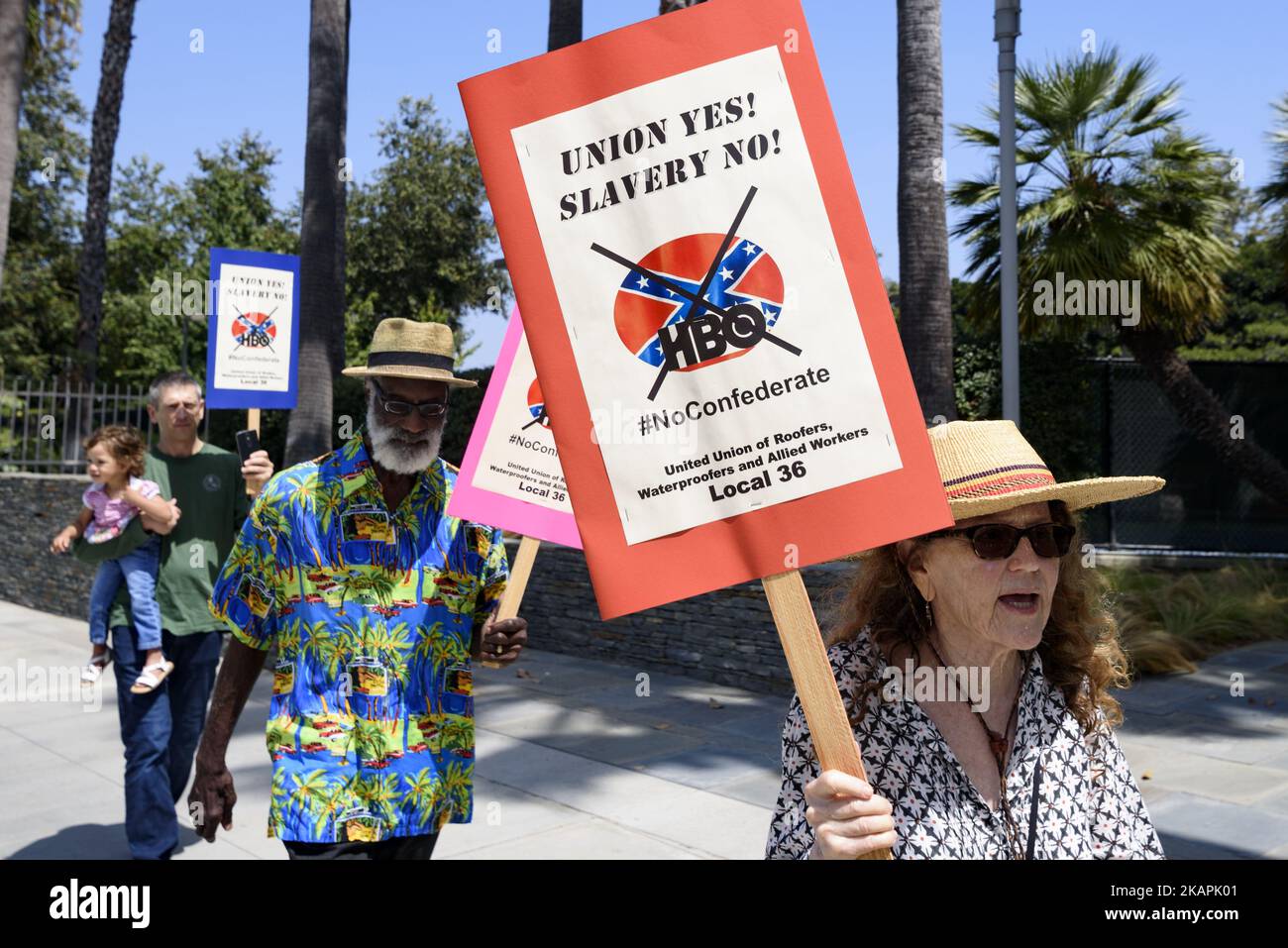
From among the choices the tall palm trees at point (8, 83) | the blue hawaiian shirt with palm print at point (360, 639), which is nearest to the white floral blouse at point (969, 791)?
the blue hawaiian shirt with palm print at point (360, 639)

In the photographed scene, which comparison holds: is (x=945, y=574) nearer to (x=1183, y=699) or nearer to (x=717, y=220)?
(x=717, y=220)

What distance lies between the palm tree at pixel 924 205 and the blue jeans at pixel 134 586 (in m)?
6.14

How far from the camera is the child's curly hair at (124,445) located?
18.6 feet

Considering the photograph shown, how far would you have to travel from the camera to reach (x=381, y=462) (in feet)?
10.6

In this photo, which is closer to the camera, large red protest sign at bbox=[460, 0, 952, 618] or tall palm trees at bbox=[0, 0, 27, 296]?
large red protest sign at bbox=[460, 0, 952, 618]

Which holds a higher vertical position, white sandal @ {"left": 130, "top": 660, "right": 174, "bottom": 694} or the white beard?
the white beard

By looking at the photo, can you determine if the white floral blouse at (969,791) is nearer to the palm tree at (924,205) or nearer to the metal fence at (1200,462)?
the palm tree at (924,205)

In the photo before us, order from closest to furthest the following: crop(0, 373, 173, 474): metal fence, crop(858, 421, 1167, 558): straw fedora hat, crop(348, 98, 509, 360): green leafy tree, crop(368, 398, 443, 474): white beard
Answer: crop(858, 421, 1167, 558): straw fedora hat < crop(368, 398, 443, 474): white beard < crop(0, 373, 173, 474): metal fence < crop(348, 98, 509, 360): green leafy tree

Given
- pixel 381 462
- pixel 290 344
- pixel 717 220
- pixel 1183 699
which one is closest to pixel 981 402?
pixel 1183 699

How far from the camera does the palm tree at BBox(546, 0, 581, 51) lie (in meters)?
12.6

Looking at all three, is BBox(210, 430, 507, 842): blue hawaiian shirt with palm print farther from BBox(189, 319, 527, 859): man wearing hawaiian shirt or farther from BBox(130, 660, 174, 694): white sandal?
BBox(130, 660, 174, 694): white sandal

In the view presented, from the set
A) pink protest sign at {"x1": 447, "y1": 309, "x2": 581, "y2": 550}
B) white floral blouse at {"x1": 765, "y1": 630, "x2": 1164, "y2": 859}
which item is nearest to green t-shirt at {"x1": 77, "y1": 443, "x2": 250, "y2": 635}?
pink protest sign at {"x1": 447, "y1": 309, "x2": 581, "y2": 550}
